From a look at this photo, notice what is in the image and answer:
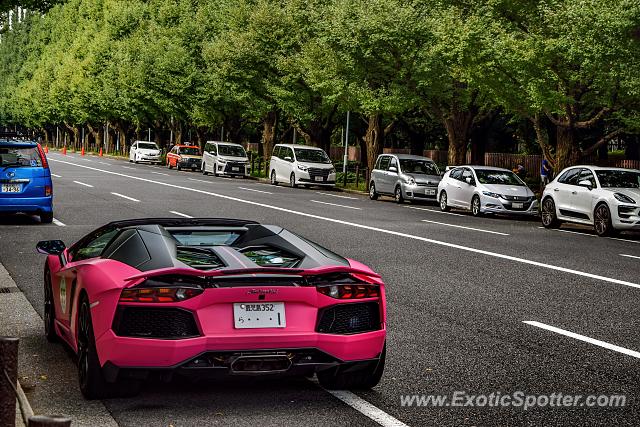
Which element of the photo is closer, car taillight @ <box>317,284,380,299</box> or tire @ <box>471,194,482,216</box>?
car taillight @ <box>317,284,380,299</box>

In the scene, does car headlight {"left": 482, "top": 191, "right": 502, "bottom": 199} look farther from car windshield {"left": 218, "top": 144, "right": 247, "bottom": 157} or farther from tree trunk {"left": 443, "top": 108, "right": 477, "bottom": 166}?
car windshield {"left": 218, "top": 144, "right": 247, "bottom": 157}

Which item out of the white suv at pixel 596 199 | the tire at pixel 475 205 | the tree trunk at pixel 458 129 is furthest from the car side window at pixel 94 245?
the tree trunk at pixel 458 129

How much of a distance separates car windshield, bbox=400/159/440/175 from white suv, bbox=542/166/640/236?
383 inches

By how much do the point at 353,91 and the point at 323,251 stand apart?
33110 mm

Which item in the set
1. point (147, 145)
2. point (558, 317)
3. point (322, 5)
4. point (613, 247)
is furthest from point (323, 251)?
point (147, 145)

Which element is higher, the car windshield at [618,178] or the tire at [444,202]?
the car windshield at [618,178]

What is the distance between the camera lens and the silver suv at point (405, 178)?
1281 inches

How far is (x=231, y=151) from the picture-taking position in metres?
51.8

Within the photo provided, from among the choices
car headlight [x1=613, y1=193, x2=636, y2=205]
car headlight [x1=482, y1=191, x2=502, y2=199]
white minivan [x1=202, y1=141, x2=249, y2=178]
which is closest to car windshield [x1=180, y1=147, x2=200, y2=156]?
white minivan [x1=202, y1=141, x2=249, y2=178]

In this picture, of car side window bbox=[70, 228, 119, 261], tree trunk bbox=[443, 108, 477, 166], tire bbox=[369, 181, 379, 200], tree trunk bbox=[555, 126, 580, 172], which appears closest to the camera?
car side window bbox=[70, 228, 119, 261]

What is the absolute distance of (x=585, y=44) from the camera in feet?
85.6

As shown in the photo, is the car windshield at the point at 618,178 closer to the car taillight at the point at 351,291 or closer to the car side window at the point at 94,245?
the car side window at the point at 94,245

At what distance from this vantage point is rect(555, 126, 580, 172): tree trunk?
3014 centimetres

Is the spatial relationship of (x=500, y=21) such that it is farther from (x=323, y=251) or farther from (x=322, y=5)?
(x=323, y=251)
